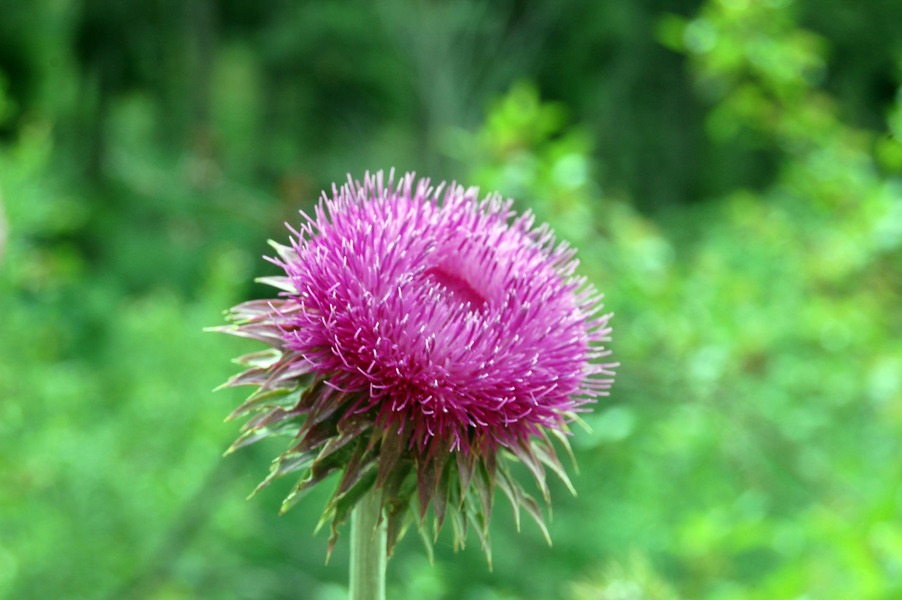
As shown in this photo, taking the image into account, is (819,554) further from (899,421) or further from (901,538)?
(901,538)

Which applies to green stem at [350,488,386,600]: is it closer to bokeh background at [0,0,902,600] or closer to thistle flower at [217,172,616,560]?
thistle flower at [217,172,616,560]

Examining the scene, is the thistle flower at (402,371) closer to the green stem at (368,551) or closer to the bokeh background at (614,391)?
the green stem at (368,551)

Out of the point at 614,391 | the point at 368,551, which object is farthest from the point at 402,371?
the point at 614,391

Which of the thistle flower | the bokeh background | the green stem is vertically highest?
the bokeh background

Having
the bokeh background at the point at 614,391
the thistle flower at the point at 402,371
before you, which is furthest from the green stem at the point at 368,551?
the bokeh background at the point at 614,391

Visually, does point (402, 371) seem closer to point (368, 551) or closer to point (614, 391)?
point (368, 551)

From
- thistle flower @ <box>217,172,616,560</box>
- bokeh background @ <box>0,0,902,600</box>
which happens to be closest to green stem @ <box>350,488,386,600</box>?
thistle flower @ <box>217,172,616,560</box>
